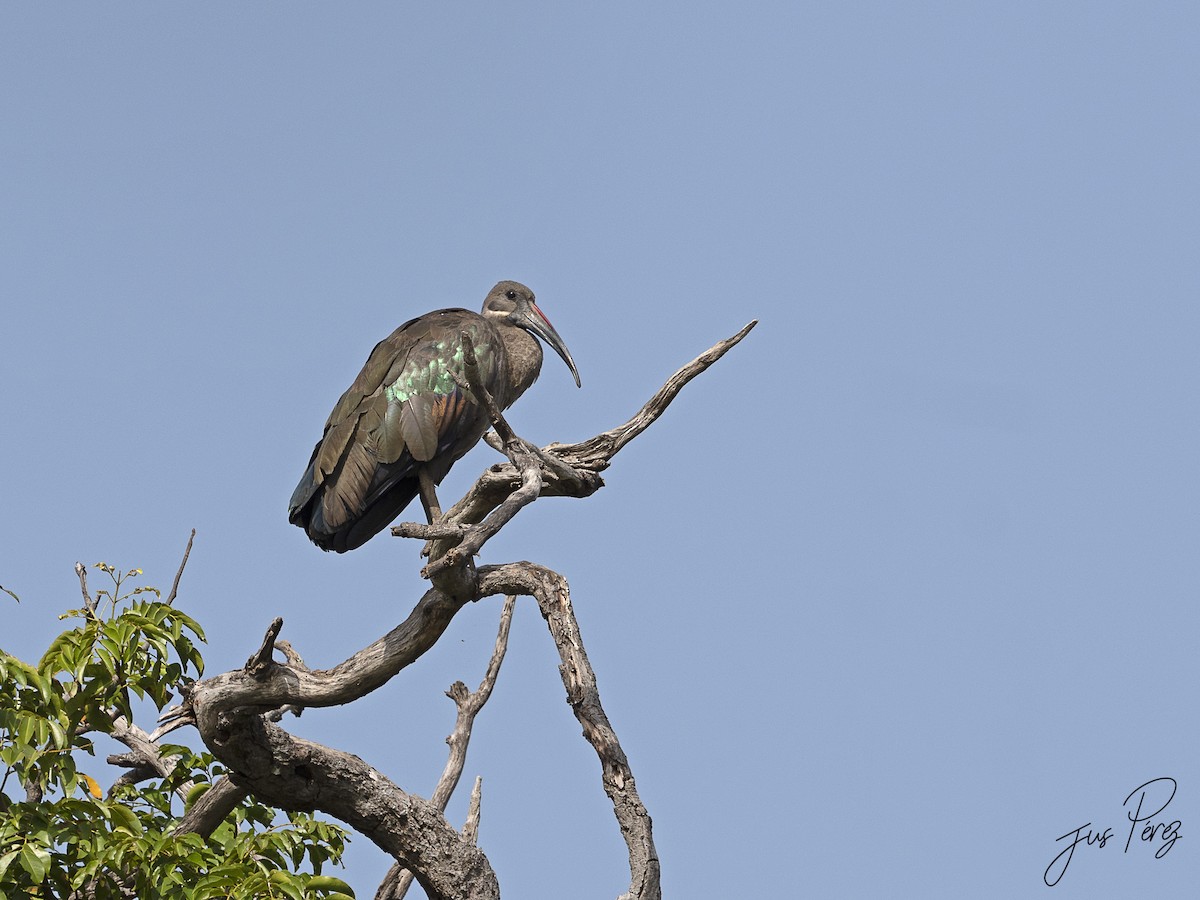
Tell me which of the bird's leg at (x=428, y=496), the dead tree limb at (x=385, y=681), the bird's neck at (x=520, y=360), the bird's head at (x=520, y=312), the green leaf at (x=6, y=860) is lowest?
the green leaf at (x=6, y=860)

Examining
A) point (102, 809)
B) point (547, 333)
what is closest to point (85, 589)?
point (102, 809)

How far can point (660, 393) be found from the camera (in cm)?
520

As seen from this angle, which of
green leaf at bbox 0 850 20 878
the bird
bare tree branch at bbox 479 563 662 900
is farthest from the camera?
the bird

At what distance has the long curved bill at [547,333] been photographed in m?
6.44

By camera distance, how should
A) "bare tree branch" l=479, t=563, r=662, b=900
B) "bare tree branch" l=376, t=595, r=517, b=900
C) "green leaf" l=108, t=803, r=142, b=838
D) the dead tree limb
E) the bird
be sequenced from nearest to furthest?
"green leaf" l=108, t=803, r=142, b=838 → "bare tree branch" l=479, t=563, r=662, b=900 → the dead tree limb → the bird → "bare tree branch" l=376, t=595, r=517, b=900

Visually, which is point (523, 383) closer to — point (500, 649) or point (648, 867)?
point (500, 649)

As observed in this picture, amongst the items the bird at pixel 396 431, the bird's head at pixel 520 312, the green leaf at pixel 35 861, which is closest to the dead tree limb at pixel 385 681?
the bird at pixel 396 431

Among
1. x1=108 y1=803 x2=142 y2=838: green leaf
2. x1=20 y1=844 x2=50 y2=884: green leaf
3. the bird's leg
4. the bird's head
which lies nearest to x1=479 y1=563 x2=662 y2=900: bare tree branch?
the bird's leg

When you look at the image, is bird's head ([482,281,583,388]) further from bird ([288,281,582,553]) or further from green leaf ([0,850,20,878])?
green leaf ([0,850,20,878])

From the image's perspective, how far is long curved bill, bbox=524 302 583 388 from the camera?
644 centimetres

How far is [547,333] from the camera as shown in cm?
653

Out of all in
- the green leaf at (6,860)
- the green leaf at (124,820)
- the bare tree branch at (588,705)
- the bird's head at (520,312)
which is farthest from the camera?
the bird's head at (520,312)

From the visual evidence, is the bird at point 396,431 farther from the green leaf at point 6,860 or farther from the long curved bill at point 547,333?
the green leaf at point 6,860

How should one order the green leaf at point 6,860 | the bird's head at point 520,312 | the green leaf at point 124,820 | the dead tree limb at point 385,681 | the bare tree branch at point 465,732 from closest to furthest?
1. the green leaf at point 6,860
2. the green leaf at point 124,820
3. the dead tree limb at point 385,681
4. the bare tree branch at point 465,732
5. the bird's head at point 520,312
